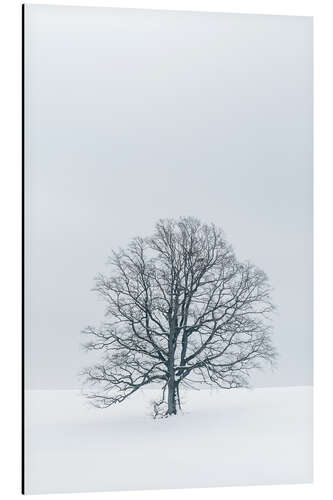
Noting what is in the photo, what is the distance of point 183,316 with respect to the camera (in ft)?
21.9

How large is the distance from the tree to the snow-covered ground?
10 cm

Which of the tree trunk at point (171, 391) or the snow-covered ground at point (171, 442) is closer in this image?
the snow-covered ground at point (171, 442)

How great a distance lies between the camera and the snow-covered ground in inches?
256

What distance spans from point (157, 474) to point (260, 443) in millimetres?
663

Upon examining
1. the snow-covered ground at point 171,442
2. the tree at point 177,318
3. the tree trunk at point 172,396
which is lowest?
the snow-covered ground at point 171,442

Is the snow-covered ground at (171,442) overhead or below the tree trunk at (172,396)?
below

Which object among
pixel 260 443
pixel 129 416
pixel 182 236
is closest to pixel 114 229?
pixel 182 236

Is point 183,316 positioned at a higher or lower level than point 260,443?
higher

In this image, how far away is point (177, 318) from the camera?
667 cm
